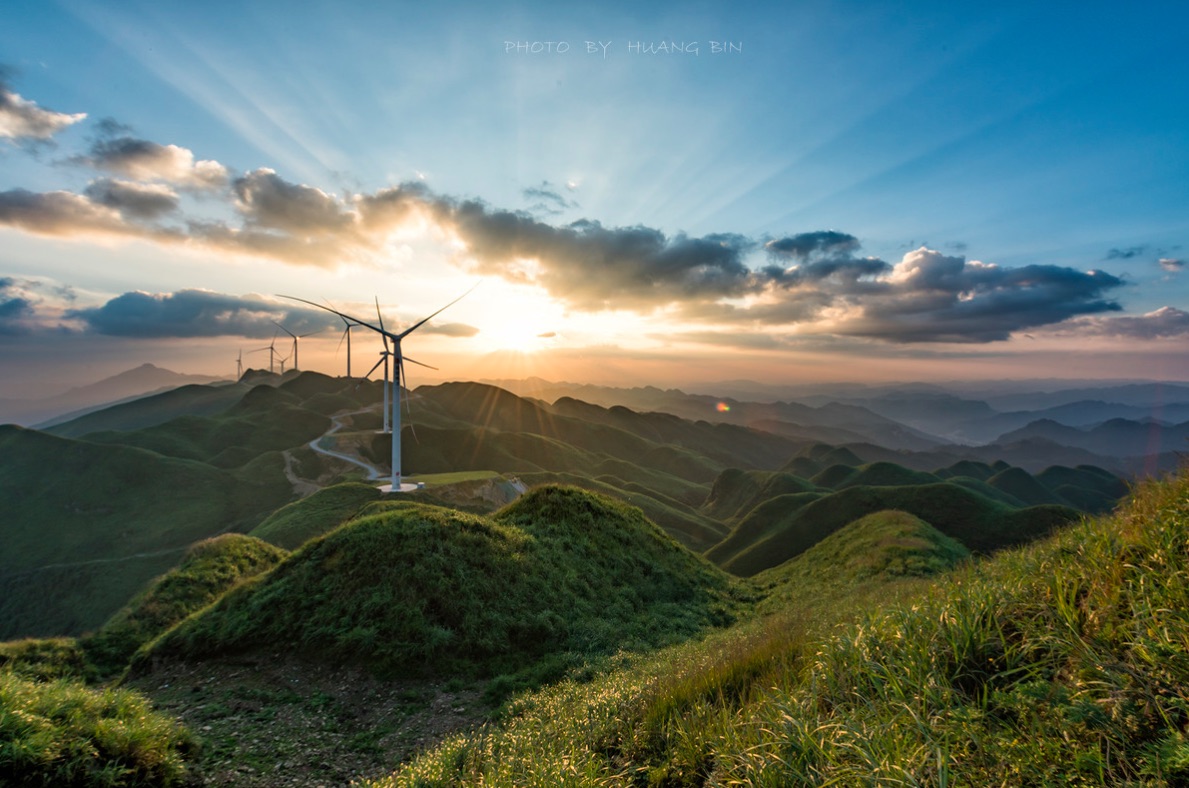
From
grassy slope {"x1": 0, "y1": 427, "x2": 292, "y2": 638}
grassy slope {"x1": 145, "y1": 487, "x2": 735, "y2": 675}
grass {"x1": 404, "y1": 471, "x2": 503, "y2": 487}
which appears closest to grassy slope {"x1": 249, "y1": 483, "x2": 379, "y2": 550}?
grass {"x1": 404, "y1": 471, "x2": 503, "y2": 487}

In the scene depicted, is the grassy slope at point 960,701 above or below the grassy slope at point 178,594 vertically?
above

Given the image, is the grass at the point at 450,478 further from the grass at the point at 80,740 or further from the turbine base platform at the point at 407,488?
the grass at the point at 80,740

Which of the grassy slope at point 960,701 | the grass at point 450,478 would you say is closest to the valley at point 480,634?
the grassy slope at point 960,701

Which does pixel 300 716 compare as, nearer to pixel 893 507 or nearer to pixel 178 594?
pixel 178 594

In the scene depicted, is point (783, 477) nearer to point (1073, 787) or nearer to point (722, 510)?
point (722, 510)

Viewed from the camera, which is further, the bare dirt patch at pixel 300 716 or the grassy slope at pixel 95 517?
the grassy slope at pixel 95 517

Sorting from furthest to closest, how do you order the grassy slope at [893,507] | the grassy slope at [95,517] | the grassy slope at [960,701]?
1. the grassy slope at [893,507]
2. the grassy slope at [95,517]
3. the grassy slope at [960,701]

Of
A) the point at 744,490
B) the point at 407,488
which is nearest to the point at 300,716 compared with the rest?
the point at 407,488
